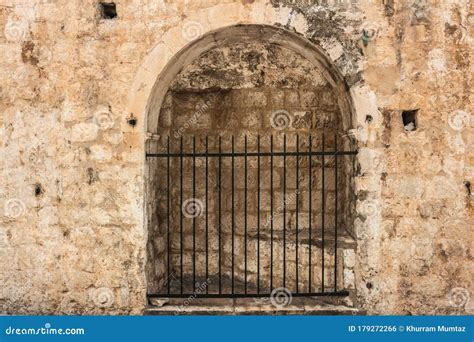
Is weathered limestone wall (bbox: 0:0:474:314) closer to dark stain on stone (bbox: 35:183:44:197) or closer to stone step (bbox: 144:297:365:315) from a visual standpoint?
dark stain on stone (bbox: 35:183:44:197)

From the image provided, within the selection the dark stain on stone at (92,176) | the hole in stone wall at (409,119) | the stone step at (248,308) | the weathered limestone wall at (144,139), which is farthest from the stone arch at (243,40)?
the stone step at (248,308)

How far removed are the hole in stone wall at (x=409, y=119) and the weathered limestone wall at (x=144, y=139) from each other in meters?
0.08

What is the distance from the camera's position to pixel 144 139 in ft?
14.9

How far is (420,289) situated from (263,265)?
1764 mm

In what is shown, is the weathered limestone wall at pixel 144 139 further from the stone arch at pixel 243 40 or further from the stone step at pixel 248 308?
the stone step at pixel 248 308

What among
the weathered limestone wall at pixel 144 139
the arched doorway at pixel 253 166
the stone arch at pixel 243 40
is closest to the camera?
the weathered limestone wall at pixel 144 139

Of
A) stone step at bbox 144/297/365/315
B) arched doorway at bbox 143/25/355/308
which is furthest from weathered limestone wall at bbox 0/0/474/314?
arched doorway at bbox 143/25/355/308

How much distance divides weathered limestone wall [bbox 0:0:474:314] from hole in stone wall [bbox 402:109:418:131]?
→ 3.0 inches

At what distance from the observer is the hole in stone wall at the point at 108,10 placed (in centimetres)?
459

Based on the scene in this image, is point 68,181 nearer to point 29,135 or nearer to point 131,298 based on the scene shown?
point 29,135

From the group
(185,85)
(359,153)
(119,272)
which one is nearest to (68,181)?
(119,272)

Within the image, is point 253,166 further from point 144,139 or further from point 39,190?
point 39,190

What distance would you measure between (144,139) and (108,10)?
4.11 ft

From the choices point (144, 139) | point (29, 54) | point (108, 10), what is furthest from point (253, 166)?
point (29, 54)
